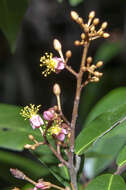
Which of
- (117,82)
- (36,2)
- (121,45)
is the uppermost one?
(36,2)

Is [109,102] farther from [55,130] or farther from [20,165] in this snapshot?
[55,130]

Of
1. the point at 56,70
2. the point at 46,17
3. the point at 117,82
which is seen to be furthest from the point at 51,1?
the point at 56,70

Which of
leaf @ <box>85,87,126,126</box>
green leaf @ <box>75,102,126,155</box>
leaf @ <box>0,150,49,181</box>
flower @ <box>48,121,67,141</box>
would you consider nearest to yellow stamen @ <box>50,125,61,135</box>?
flower @ <box>48,121,67,141</box>

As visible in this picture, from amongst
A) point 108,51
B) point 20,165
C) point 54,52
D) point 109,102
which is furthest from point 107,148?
point 54,52

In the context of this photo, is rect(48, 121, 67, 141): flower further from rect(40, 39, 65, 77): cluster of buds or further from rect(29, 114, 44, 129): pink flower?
rect(40, 39, 65, 77): cluster of buds

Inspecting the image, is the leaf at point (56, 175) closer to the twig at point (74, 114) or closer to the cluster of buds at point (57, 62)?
the twig at point (74, 114)

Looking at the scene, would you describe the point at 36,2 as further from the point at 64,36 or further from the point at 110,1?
the point at 110,1
